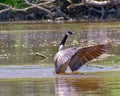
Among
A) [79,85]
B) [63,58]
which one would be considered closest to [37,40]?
[63,58]

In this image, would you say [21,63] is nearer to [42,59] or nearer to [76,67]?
[42,59]

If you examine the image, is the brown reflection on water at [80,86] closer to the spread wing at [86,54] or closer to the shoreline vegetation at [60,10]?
the spread wing at [86,54]

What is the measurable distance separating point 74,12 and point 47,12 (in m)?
2.74

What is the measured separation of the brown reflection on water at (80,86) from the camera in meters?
11.0

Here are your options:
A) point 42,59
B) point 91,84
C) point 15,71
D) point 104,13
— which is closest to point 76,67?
point 15,71

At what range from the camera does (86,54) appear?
14656 millimetres

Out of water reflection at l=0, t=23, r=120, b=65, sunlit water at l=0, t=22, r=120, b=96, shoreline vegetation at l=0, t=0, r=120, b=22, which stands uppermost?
sunlit water at l=0, t=22, r=120, b=96

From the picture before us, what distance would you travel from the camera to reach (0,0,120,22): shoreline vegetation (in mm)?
41266

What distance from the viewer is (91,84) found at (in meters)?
12.3

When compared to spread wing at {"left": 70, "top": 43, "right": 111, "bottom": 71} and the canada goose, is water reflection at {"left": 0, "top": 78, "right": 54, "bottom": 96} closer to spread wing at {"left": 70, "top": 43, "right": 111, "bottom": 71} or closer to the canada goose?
the canada goose

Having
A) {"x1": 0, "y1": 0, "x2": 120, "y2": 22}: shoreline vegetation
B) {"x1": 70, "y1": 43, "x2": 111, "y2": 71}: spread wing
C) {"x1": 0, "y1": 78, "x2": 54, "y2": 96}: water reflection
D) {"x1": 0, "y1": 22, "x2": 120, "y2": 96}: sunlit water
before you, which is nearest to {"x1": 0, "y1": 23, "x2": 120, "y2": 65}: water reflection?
{"x1": 0, "y1": 22, "x2": 120, "y2": 96}: sunlit water

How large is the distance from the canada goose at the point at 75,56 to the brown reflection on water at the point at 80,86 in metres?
0.58

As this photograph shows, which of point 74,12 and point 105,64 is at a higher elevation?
point 105,64

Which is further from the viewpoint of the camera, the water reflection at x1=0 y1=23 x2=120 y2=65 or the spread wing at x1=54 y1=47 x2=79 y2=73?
the water reflection at x1=0 y1=23 x2=120 y2=65
